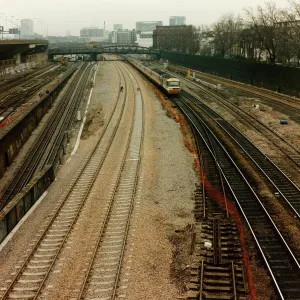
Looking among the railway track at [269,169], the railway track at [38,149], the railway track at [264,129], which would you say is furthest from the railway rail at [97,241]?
the railway track at [264,129]

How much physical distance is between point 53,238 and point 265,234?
24.4ft

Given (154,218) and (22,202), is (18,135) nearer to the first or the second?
(22,202)

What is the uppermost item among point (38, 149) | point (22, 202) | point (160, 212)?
point (38, 149)

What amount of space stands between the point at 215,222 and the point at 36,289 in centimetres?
686

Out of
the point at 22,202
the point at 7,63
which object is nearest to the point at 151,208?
the point at 22,202

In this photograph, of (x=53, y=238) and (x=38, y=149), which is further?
(x=38, y=149)

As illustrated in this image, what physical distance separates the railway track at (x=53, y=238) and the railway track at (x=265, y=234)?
6.55m

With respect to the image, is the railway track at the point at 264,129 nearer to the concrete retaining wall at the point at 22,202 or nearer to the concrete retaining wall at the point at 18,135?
the concrete retaining wall at the point at 22,202

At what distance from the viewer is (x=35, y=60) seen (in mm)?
110188

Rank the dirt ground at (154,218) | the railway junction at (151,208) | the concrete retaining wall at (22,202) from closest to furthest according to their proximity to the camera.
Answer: the railway junction at (151,208) → the dirt ground at (154,218) → the concrete retaining wall at (22,202)

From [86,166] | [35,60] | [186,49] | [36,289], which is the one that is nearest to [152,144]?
[86,166]

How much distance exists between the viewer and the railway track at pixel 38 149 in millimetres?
20406

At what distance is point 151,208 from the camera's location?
16219mm

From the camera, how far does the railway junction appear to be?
11266 millimetres
